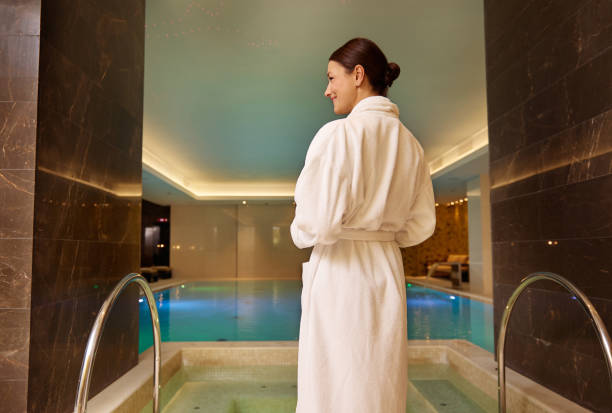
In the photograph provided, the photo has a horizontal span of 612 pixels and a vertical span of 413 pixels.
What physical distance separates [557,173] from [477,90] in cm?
431

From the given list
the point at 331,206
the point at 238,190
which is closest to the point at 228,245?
the point at 238,190

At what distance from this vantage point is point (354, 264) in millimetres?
1274

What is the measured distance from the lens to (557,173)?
8.75 ft

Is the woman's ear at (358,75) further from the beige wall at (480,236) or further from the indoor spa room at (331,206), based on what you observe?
the beige wall at (480,236)

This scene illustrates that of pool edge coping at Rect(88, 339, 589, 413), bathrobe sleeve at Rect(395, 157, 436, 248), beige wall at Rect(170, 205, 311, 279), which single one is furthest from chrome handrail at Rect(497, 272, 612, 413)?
beige wall at Rect(170, 205, 311, 279)

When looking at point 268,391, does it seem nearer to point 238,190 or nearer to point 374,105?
point 374,105

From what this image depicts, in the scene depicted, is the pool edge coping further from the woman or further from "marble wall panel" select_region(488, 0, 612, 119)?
"marble wall panel" select_region(488, 0, 612, 119)

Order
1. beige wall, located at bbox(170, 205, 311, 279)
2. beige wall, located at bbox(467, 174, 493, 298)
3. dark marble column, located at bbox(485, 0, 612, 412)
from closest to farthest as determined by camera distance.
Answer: dark marble column, located at bbox(485, 0, 612, 412), beige wall, located at bbox(467, 174, 493, 298), beige wall, located at bbox(170, 205, 311, 279)

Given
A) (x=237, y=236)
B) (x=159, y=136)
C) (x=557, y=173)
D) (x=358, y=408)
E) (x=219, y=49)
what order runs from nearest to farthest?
1. (x=358, y=408)
2. (x=557, y=173)
3. (x=219, y=49)
4. (x=159, y=136)
5. (x=237, y=236)

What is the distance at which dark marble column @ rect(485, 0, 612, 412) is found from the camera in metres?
2.27

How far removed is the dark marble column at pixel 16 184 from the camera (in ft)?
6.52

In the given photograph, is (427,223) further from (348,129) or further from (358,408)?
(358,408)

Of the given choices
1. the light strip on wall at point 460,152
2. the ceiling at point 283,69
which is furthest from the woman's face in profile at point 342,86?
the light strip on wall at point 460,152

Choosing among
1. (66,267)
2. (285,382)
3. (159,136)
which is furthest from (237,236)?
(66,267)
